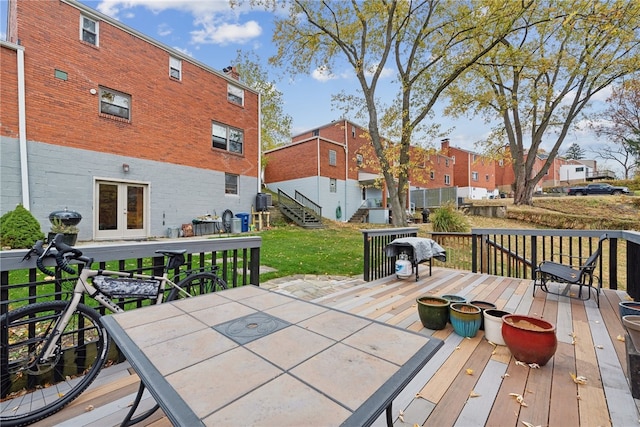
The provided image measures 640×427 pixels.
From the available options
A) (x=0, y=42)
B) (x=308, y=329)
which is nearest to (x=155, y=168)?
(x=0, y=42)

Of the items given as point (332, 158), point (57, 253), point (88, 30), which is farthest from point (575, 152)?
point (57, 253)

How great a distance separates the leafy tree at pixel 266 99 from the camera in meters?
18.1

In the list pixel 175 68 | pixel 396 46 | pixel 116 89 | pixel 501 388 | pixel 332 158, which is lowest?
pixel 501 388

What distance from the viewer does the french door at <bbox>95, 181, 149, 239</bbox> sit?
339 inches

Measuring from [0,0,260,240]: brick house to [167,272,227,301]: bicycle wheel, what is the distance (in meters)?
7.70

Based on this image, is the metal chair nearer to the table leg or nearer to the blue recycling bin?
the table leg

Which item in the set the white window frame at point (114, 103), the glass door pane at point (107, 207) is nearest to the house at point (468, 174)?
the white window frame at point (114, 103)

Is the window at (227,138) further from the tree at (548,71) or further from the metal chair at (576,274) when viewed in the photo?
the metal chair at (576,274)

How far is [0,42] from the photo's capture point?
22.1ft

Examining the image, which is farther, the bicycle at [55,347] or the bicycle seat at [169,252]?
Answer: the bicycle seat at [169,252]

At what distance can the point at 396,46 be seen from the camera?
29.1 feet

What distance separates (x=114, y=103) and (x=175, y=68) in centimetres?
276

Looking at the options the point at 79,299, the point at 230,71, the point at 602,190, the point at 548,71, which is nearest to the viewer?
the point at 79,299

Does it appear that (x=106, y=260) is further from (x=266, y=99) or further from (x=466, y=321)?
(x=266, y=99)
